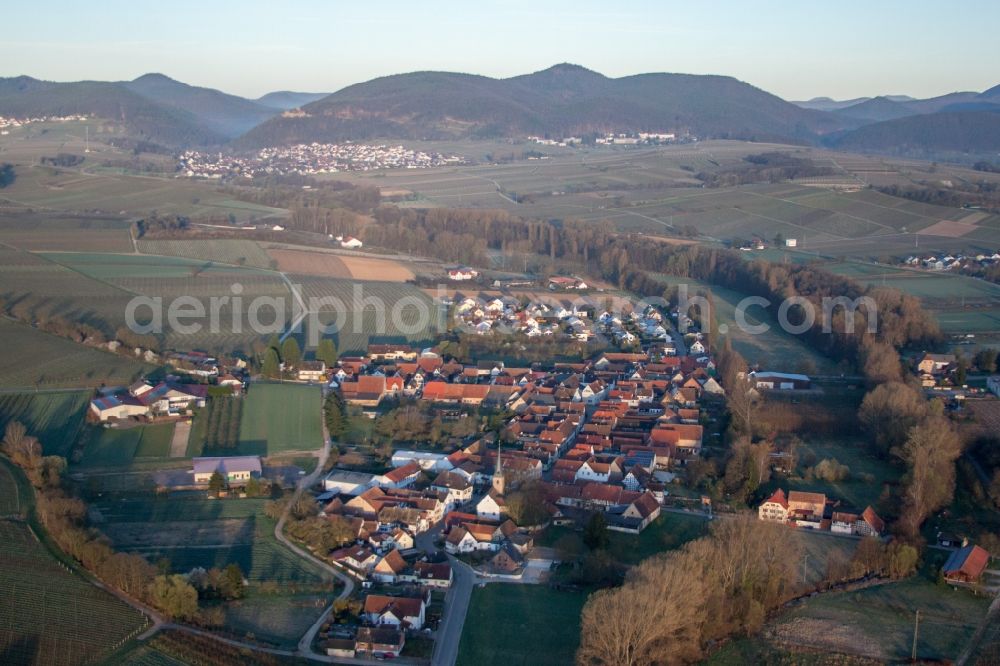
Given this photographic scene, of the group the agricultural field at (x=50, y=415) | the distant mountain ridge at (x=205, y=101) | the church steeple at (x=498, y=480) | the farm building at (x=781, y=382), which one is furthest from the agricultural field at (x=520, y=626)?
the distant mountain ridge at (x=205, y=101)

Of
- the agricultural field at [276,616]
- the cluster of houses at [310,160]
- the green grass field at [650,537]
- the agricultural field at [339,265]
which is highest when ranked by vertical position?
the cluster of houses at [310,160]

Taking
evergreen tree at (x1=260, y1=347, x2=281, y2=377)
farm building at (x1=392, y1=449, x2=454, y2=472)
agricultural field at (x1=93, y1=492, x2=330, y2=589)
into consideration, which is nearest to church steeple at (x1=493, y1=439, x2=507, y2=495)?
farm building at (x1=392, y1=449, x2=454, y2=472)

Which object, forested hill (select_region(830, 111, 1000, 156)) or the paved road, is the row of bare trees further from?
forested hill (select_region(830, 111, 1000, 156))

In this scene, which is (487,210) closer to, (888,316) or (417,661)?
(888,316)

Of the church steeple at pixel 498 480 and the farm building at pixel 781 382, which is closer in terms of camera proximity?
the church steeple at pixel 498 480

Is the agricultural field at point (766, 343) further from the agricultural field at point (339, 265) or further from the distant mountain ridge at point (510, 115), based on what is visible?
the distant mountain ridge at point (510, 115)

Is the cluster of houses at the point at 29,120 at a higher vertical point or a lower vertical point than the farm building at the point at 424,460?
higher
